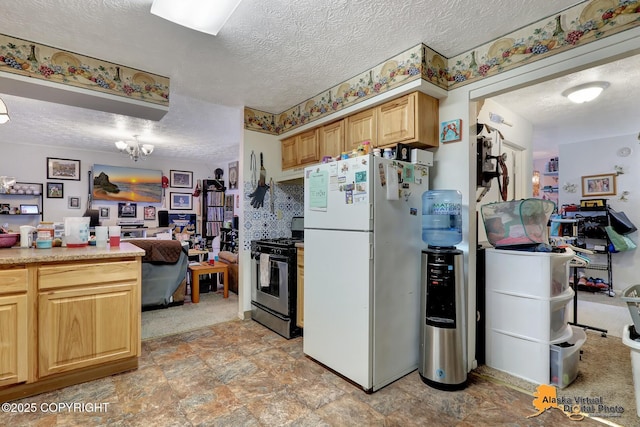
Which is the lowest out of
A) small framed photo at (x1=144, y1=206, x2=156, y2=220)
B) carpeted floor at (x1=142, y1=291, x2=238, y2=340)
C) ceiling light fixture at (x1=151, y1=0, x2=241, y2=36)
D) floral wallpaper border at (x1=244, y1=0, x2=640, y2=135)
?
carpeted floor at (x1=142, y1=291, x2=238, y2=340)

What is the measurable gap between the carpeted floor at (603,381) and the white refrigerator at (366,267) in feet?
2.50

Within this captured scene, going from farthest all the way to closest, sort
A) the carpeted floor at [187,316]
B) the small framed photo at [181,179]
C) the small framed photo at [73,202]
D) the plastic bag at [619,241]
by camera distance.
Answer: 1. the small framed photo at [181,179]
2. the small framed photo at [73,202]
3. the plastic bag at [619,241]
4. the carpeted floor at [187,316]

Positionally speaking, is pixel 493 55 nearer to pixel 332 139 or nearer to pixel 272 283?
pixel 332 139

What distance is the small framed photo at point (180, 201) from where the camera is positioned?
7.58 metres

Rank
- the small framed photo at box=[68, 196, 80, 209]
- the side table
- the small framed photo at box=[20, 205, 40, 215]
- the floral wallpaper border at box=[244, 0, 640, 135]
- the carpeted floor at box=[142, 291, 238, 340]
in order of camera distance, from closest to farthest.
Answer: the floral wallpaper border at box=[244, 0, 640, 135], the carpeted floor at box=[142, 291, 238, 340], the side table, the small framed photo at box=[20, 205, 40, 215], the small framed photo at box=[68, 196, 80, 209]

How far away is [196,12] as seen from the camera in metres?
1.96

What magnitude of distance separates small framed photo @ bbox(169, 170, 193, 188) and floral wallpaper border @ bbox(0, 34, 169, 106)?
498 cm

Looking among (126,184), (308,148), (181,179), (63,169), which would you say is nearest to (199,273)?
(308,148)

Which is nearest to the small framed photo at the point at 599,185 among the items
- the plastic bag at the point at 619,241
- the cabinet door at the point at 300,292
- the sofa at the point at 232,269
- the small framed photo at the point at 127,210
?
the plastic bag at the point at 619,241

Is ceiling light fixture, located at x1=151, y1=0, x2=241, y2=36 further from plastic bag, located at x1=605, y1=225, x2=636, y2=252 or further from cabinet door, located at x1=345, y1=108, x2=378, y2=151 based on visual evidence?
→ plastic bag, located at x1=605, y1=225, x2=636, y2=252

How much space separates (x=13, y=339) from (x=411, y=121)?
3.14 metres

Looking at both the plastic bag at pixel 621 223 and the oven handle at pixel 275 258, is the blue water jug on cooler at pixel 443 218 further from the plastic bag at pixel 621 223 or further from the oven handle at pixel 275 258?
the plastic bag at pixel 621 223

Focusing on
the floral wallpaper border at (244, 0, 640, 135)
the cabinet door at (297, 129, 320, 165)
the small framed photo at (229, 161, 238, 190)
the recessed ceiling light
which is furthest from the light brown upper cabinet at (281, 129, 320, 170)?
the small framed photo at (229, 161, 238, 190)

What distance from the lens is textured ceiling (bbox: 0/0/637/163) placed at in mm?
1989
